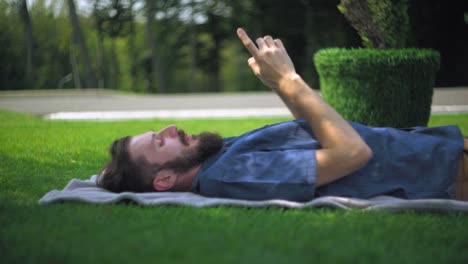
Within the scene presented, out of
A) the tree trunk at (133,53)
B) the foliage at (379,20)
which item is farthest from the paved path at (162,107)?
the tree trunk at (133,53)

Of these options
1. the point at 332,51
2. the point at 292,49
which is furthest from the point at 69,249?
the point at 292,49

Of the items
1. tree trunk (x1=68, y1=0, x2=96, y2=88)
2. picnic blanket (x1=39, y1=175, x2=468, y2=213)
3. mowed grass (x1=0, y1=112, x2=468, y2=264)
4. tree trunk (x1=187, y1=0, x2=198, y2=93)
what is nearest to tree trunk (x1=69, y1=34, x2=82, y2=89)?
tree trunk (x1=68, y1=0, x2=96, y2=88)

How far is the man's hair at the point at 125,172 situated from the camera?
348 centimetres

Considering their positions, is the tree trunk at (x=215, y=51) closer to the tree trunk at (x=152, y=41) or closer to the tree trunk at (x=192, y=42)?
the tree trunk at (x=192, y=42)

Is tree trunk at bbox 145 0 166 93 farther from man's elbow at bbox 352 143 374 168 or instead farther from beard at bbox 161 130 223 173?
man's elbow at bbox 352 143 374 168

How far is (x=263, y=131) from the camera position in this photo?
3543 millimetres

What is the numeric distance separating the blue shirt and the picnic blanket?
0.07 metres

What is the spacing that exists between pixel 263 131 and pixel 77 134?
5.24 metres

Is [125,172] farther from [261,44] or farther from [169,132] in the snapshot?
[261,44]

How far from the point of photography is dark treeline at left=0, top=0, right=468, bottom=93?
67.8ft

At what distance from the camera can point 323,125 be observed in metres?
3.23

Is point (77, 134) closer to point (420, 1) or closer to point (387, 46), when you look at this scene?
point (387, 46)

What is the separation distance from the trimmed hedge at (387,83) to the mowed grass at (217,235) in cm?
412

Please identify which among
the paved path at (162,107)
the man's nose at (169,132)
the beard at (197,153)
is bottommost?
the paved path at (162,107)
